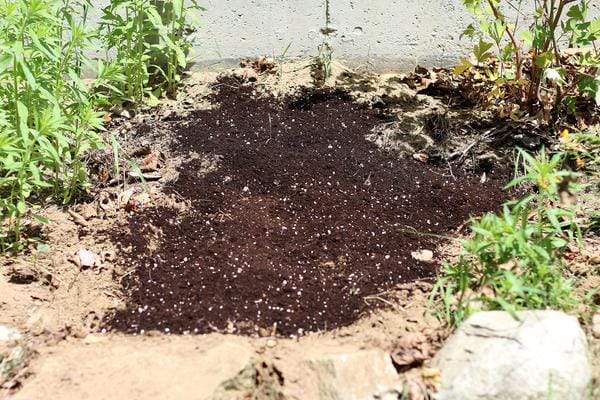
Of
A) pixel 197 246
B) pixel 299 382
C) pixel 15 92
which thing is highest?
pixel 15 92

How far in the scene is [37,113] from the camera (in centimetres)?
350

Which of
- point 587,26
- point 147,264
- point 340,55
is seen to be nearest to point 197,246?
point 147,264

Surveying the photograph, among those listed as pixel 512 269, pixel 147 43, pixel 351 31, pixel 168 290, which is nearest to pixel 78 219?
pixel 168 290

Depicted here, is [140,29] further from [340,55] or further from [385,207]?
[385,207]

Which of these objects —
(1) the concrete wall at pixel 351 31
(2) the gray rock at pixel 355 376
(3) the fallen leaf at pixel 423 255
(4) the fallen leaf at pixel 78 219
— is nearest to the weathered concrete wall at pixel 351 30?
(1) the concrete wall at pixel 351 31

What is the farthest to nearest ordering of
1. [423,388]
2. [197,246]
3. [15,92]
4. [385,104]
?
[385,104] → [197,246] → [15,92] → [423,388]

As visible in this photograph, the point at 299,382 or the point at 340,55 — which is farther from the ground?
the point at 340,55

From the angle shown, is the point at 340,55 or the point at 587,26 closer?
the point at 587,26

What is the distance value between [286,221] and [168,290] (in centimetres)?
74

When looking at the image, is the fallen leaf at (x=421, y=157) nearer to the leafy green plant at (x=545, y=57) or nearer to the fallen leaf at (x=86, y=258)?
the leafy green plant at (x=545, y=57)

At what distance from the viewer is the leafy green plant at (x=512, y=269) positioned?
120 inches

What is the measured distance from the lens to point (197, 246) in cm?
359

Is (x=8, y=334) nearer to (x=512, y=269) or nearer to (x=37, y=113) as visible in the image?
(x=37, y=113)

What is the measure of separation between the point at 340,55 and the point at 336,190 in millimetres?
1488
